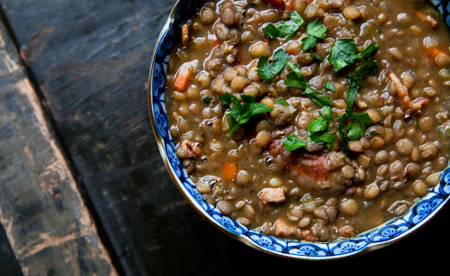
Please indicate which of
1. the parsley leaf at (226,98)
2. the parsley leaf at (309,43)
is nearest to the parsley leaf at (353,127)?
the parsley leaf at (309,43)

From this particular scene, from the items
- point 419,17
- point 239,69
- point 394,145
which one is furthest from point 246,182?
point 419,17

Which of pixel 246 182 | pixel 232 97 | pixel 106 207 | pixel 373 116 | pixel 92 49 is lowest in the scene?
pixel 106 207

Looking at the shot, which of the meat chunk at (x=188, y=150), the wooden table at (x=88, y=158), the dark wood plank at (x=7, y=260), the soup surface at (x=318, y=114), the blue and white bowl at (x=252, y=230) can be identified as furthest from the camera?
the dark wood plank at (x=7, y=260)

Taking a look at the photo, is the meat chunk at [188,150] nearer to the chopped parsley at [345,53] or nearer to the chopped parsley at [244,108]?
A: the chopped parsley at [244,108]

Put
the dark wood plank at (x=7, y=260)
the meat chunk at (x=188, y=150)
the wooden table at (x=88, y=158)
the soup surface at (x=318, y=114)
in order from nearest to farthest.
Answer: the soup surface at (x=318, y=114) → the meat chunk at (x=188, y=150) → the wooden table at (x=88, y=158) → the dark wood plank at (x=7, y=260)

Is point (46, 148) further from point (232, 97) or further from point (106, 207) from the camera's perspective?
point (232, 97)

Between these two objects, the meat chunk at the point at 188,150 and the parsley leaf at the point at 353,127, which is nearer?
the parsley leaf at the point at 353,127

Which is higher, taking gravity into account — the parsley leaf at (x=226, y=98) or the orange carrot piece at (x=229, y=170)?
the parsley leaf at (x=226, y=98)
